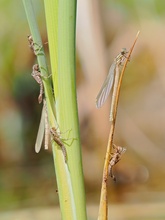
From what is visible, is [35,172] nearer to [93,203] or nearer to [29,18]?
[93,203]

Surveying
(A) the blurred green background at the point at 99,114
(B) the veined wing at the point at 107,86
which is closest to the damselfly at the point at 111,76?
(B) the veined wing at the point at 107,86

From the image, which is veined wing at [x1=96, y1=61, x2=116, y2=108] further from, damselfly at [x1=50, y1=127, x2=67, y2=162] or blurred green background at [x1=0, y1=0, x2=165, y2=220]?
blurred green background at [x1=0, y1=0, x2=165, y2=220]

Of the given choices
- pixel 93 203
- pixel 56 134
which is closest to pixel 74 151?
pixel 56 134

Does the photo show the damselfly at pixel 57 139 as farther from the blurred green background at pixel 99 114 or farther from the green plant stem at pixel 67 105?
the blurred green background at pixel 99 114

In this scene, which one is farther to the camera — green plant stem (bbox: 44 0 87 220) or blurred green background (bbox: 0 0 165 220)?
blurred green background (bbox: 0 0 165 220)

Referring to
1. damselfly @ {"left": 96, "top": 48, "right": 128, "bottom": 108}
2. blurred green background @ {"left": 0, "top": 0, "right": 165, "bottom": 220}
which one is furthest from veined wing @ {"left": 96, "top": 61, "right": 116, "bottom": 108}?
blurred green background @ {"left": 0, "top": 0, "right": 165, "bottom": 220}

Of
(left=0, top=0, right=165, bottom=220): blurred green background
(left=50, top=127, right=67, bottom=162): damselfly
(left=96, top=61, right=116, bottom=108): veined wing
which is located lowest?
(left=50, top=127, right=67, bottom=162): damselfly

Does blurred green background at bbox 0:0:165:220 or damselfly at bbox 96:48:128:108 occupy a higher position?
blurred green background at bbox 0:0:165:220
